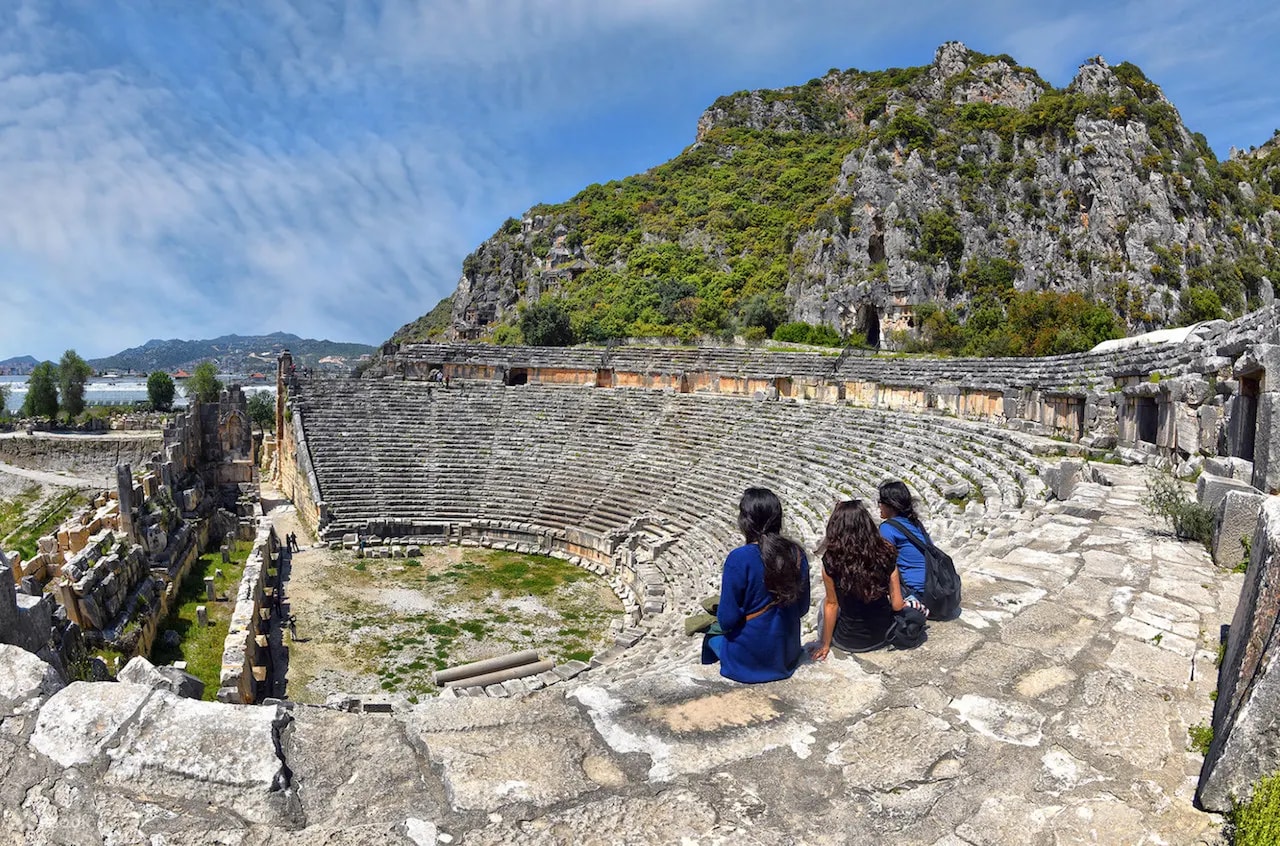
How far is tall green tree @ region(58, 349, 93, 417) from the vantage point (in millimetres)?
47250

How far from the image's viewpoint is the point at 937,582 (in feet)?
13.3

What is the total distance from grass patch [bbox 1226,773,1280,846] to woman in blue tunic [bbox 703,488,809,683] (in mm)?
1639

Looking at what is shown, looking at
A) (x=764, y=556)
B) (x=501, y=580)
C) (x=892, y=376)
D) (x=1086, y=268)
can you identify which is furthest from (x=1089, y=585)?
(x=1086, y=268)

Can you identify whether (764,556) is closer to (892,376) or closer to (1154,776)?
(1154,776)

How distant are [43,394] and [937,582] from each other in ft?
190

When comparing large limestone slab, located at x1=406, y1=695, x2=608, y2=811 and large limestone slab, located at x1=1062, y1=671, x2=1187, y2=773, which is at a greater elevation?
large limestone slab, located at x1=1062, y1=671, x2=1187, y2=773

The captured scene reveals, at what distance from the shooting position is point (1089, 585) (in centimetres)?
493

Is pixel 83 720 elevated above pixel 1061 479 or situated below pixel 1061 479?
below

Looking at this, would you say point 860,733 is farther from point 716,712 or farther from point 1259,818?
point 1259,818

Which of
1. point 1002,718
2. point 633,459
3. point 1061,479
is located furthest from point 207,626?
point 1061,479

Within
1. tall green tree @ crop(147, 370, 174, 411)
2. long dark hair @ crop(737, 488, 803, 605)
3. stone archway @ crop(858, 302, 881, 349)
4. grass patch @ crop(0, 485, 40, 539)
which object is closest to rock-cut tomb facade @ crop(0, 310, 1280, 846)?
long dark hair @ crop(737, 488, 803, 605)

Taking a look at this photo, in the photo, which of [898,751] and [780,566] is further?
[780,566]

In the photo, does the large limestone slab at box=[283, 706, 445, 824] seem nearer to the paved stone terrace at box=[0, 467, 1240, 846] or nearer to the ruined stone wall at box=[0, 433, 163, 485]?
the paved stone terrace at box=[0, 467, 1240, 846]

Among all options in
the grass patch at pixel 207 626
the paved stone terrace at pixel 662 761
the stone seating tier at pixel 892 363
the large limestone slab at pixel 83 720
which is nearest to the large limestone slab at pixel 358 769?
the paved stone terrace at pixel 662 761
